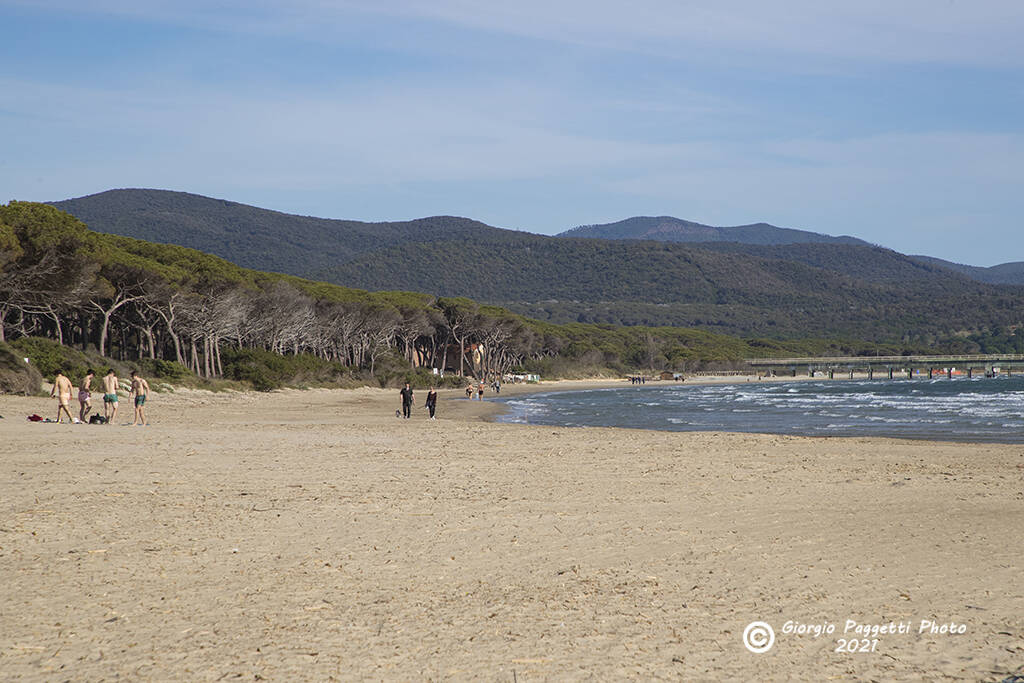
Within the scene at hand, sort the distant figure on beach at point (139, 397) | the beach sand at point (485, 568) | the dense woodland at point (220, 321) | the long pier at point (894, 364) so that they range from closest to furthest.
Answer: the beach sand at point (485, 568) < the distant figure on beach at point (139, 397) < the dense woodland at point (220, 321) < the long pier at point (894, 364)

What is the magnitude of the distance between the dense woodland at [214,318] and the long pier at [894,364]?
50.2 meters

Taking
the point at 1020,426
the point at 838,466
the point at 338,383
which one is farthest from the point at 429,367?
the point at 838,466

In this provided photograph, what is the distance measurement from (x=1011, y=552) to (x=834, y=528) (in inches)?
65.5

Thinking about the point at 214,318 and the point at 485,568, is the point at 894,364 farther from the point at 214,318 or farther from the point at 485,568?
the point at 485,568

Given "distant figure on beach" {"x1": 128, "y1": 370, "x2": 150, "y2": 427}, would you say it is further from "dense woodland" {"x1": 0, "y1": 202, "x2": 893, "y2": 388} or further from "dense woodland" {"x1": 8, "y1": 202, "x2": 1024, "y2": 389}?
"dense woodland" {"x1": 0, "y1": 202, "x2": 893, "y2": 388}

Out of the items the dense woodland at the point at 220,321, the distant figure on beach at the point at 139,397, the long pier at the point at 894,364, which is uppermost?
the dense woodland at the point at 220,321

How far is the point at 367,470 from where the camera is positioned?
44.2 feet

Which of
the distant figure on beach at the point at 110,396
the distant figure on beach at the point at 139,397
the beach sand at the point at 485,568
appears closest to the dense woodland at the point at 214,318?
the distant figure on beach at the point at 110,396

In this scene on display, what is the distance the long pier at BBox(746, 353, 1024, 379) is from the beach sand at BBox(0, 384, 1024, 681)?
132589 mm

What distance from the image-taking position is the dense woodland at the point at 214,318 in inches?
1497

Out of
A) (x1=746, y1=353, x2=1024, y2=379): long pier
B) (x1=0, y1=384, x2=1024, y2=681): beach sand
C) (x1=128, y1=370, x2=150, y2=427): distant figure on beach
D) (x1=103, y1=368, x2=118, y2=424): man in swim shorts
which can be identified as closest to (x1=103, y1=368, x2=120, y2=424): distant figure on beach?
(x1=103, y1=368, x2=118, y2=424): man in swim shorts

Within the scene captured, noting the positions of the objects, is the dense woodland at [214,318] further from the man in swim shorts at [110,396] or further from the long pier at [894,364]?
the long pier at [894,364]

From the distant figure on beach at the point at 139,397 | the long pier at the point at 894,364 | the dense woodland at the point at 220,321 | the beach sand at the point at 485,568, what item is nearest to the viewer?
the beach sand at the point at 485,568

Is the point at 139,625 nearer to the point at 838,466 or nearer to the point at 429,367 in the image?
the point at 838,466
